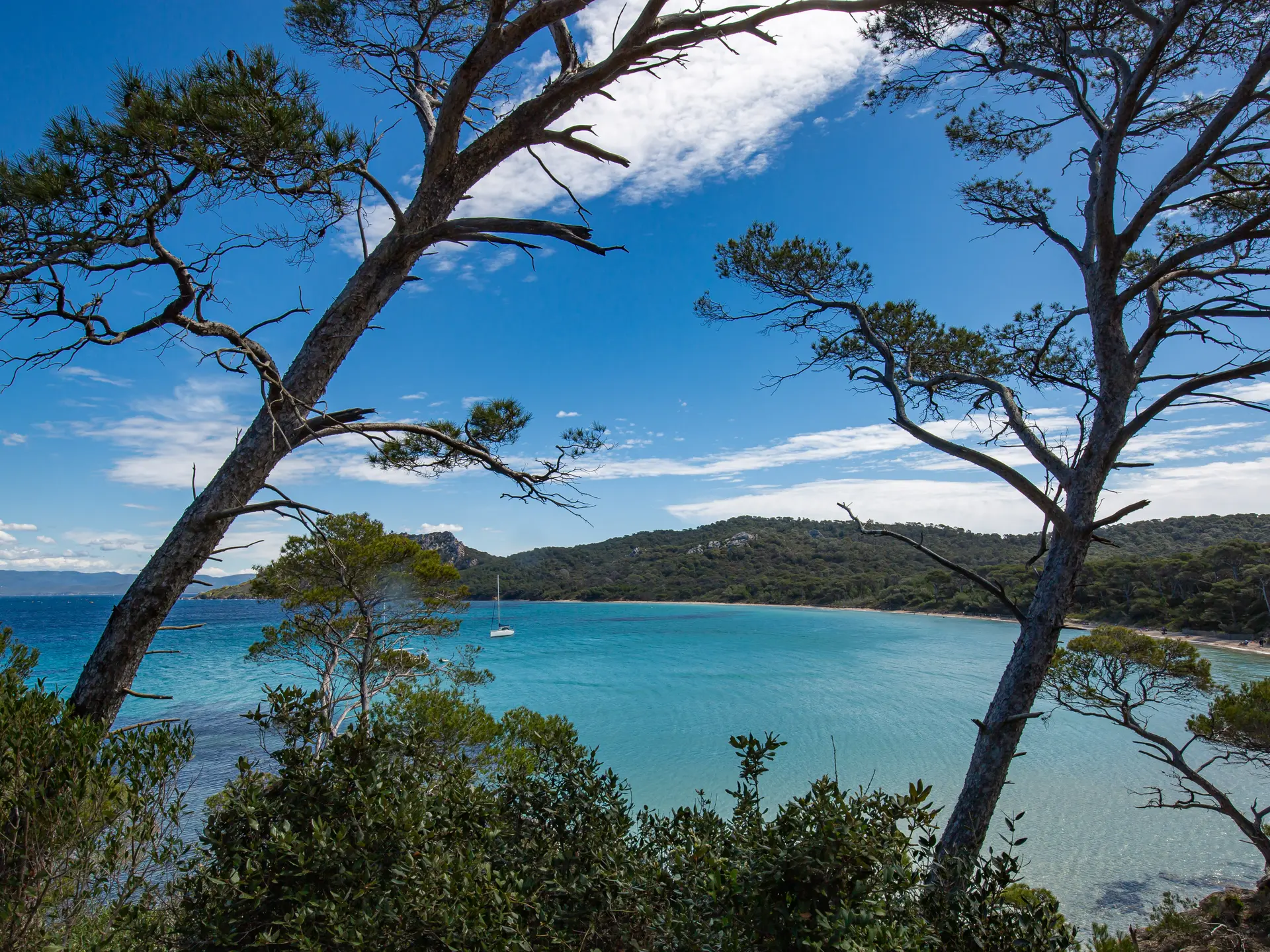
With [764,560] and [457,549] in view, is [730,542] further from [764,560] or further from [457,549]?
[457,549]

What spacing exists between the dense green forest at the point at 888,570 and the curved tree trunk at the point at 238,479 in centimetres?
1406

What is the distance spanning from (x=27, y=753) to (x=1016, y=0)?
12.9 feet

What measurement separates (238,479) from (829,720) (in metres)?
21.3

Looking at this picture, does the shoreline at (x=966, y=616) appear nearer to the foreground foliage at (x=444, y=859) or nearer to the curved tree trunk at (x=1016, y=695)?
the curved tree trunk at (x=1016, y=695)

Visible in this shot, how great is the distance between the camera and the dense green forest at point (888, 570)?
3097cm

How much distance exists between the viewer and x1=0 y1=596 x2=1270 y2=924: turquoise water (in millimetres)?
10391

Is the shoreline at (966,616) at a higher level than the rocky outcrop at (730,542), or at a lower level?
lower

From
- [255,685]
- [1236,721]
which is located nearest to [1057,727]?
[1236,721]

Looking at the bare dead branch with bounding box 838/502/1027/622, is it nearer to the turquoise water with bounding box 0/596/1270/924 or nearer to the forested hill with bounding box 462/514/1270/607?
the turquoise water with bounding box 0/596/1270/924

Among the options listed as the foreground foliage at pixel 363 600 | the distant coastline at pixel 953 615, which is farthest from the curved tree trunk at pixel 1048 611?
the foreground foliage at pixel 363 600

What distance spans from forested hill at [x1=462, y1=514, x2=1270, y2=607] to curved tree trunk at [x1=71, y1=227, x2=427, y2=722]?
179 ft

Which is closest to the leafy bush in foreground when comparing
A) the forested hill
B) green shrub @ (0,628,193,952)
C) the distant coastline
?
green shrub @ (0,628,193,952)

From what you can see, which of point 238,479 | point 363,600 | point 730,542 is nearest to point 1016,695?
point 238,479

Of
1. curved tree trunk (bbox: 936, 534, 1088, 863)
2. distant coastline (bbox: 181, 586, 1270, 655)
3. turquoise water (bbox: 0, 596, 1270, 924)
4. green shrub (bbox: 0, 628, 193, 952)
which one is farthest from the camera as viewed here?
distant coastline (bbox: 181, 586, 1270, 655)
